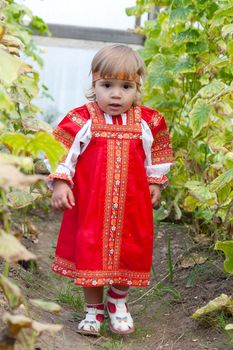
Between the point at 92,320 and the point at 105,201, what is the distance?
1.26 feet

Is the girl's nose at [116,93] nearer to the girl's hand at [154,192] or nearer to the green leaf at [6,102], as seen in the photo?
the girl's hand at [154,192]

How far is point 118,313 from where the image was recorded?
2.50 metres

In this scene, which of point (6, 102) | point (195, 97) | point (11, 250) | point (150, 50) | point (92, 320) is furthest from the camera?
point (150, 50)

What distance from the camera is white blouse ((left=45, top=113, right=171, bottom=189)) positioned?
240 centimetres

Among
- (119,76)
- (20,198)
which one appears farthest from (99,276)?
(119,76)

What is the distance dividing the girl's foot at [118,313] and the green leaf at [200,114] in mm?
605

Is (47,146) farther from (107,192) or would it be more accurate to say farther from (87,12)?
(87,12)

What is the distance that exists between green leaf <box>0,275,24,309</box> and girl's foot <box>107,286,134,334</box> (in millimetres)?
1020

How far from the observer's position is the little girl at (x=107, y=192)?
2396mm

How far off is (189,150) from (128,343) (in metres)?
1.09

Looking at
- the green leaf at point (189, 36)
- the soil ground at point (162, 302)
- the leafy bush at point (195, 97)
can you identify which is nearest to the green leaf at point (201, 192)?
the leafy bush at point (195, 97)

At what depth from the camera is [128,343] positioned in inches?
97.4

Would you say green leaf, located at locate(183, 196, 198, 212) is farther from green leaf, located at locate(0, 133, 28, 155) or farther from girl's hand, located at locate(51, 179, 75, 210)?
green leaf, located at locate(0, 133, 28, 155)

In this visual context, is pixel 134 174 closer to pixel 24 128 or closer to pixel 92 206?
pixel 92 206
